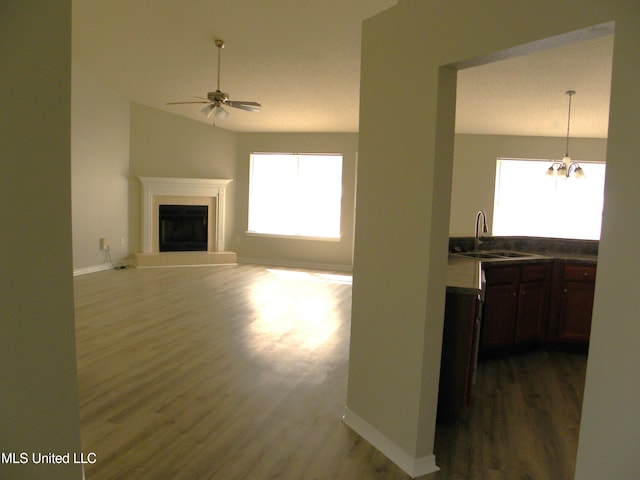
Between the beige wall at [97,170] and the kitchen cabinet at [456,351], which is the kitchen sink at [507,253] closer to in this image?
the kitchen cabinet at [456,351]

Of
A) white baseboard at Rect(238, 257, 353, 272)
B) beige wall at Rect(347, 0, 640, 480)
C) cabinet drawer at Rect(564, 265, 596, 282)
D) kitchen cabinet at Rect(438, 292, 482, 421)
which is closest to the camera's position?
beige wall at Rect(347, 0, 640, 480)

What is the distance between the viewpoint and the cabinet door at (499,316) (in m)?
3.77

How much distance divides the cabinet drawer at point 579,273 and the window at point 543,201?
12.5 ft

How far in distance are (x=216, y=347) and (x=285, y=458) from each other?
1.80 metres

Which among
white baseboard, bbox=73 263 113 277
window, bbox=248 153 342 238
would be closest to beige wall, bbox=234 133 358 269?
window, bbox=248 153 342 238

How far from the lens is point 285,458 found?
2309 mm

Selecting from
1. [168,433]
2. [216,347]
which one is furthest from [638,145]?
[216,347]

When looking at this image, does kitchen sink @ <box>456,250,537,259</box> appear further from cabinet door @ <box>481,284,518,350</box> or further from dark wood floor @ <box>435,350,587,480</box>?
dark wood floor @ <box>435,350,587,480</box>

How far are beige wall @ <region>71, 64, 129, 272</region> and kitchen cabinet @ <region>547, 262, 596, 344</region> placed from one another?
6.22 m

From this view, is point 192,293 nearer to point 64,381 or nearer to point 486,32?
point 64,381

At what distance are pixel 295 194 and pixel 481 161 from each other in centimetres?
350

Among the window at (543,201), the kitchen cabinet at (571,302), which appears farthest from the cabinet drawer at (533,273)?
the window at (543,201)

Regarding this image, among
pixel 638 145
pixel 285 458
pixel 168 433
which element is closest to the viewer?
pixel 638 145

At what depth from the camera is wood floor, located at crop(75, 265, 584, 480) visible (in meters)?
2.27
